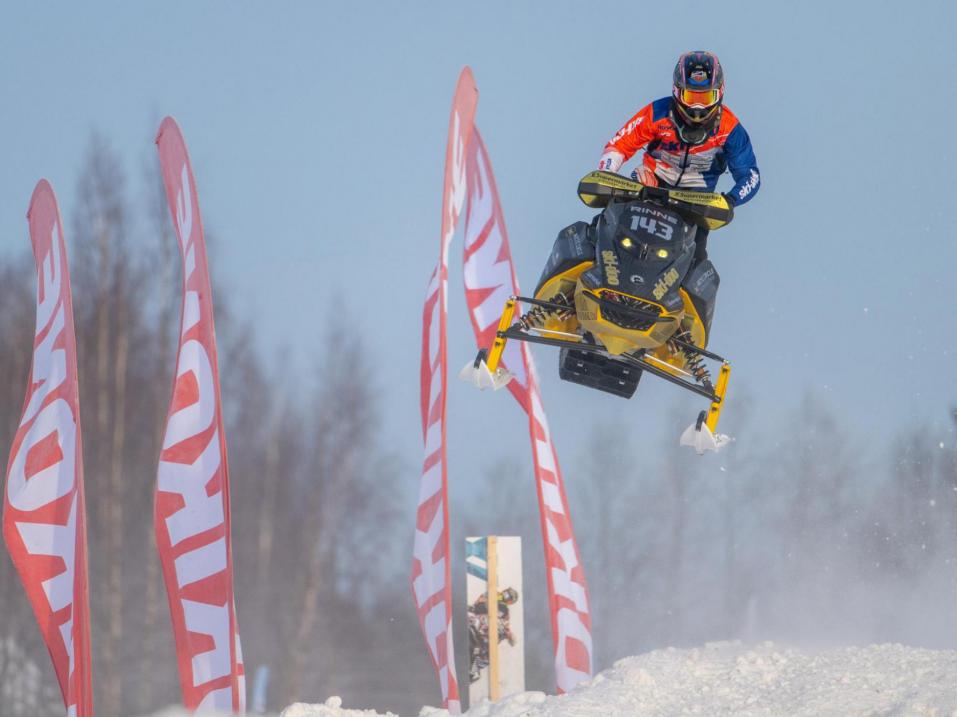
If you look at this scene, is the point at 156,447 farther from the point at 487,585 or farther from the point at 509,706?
the point at 509,706

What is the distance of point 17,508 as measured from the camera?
8.89m

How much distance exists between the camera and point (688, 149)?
8.09 m

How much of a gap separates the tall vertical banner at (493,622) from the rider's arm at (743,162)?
3460mm

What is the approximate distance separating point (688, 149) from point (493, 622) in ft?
13.5

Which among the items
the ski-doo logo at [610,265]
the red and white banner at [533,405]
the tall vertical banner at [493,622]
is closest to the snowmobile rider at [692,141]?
the ski-doo logo at [610,265]

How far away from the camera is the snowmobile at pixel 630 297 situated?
7789 millimetres

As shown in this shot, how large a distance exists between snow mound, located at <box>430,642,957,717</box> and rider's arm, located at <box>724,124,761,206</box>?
329cm

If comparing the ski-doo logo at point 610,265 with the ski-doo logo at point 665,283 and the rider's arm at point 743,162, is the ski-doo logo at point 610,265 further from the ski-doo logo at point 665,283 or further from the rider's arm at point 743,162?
the rider's arm at point 743,162


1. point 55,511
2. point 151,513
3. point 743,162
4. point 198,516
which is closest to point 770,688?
point 743,162

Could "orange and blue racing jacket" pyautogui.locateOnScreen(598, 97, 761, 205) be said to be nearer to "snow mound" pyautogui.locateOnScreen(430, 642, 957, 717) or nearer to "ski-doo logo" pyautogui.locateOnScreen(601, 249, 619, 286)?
"ski-doo logo" pyautogui.locateOnScreen(601, 249, 619, 286)

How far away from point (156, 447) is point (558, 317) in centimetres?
1198

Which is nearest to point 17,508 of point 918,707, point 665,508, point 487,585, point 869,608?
point 487,585

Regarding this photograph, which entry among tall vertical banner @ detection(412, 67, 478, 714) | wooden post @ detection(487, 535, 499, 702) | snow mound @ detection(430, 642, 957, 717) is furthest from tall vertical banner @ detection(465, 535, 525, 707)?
snow mound @ detection(430, 642, 957, 717)

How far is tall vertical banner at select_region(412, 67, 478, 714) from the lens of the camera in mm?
9047
